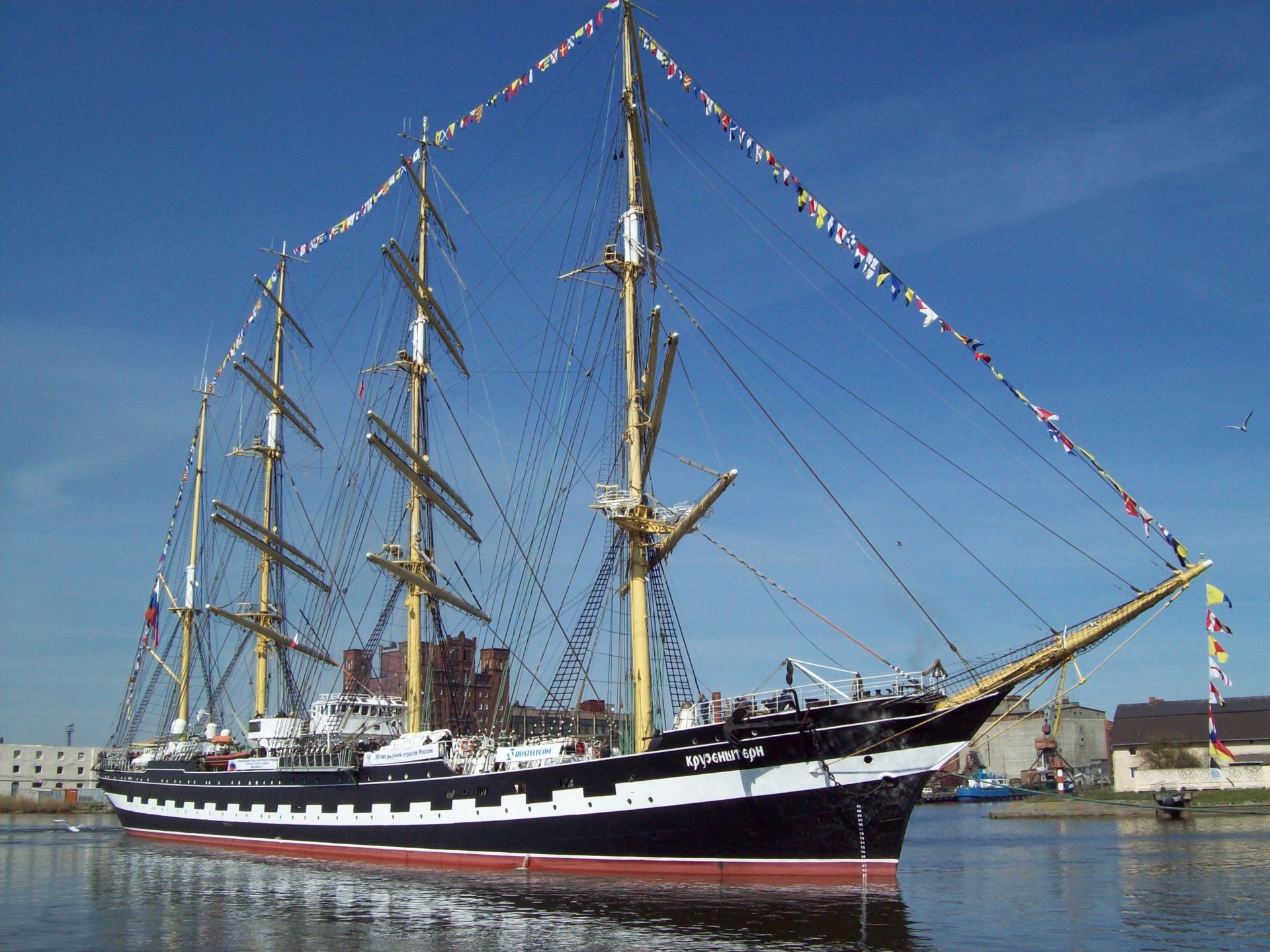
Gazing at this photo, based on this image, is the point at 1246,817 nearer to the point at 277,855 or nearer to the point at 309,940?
the point at 277,855

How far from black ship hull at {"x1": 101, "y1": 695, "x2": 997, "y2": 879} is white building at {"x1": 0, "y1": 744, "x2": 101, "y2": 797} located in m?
108

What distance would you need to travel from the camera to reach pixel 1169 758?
7844cm

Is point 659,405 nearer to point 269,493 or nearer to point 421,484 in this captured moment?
point 421,484

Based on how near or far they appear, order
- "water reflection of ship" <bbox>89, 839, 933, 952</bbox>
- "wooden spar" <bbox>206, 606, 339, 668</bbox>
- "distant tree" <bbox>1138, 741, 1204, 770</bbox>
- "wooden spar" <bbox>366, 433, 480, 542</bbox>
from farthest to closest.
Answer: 1. "distant tree" <bbox>1138, 741, 1204, 770</bbox>
2. "wooden spar" <bbox>206, 606, 339, 668</bbox>
3. "wooden spar" <bbox>366, 433, 480, 542</bbox>
4. "water reflection of ship" <bbox>89, 839, 933, 952</bbox>

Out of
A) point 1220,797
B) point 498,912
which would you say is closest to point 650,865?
point 498,912

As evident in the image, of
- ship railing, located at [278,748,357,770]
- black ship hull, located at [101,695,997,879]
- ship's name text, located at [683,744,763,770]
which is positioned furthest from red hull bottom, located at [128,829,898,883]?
ship railing, located at [278,748,357,770]

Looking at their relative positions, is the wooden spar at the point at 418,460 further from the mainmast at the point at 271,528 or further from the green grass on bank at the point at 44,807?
the green grass on bank at the point at 44,807

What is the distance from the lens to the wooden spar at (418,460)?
146 ft

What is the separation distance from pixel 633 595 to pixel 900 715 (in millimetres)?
10475

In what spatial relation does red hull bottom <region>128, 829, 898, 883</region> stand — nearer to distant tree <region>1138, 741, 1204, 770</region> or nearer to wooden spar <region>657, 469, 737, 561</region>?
wooden spar <region>657, 469, 737, 561</region>

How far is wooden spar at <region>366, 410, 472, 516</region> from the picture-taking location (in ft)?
146

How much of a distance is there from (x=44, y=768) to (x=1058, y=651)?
133036 millimetres

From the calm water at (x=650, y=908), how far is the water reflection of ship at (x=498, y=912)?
8 centimetres

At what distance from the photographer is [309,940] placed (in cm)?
2164
